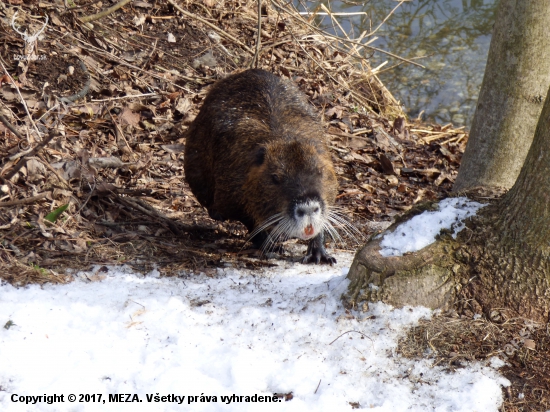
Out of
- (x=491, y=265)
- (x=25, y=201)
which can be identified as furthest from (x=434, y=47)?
(x=491, y=265)

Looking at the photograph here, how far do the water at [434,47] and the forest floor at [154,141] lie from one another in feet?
4.22

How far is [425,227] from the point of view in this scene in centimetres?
271

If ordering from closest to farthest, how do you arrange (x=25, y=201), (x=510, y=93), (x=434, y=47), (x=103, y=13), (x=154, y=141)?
(x=25, y=201) → (x=510, y=93) → (x=154, y=141) → (x=103, y=13) → (x=434, y=47)

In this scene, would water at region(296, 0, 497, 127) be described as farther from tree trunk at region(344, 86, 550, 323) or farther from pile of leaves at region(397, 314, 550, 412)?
pile of leaves at region(397, 314, 550, 412)

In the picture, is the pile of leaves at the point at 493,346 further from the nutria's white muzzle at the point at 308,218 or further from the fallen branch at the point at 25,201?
the fallen branch at the point at 25,201

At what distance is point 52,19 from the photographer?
5.46m

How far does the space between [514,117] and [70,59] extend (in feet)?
10.9

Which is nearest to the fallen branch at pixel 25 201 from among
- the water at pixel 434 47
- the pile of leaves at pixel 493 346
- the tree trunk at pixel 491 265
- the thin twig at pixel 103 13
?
the tree trunk at pixel 491 265

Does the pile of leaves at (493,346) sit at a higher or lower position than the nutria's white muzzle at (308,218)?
higher

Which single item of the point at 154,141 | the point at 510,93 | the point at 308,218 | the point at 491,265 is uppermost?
the point at 510,93

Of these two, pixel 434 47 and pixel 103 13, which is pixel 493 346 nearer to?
pixel 103 13

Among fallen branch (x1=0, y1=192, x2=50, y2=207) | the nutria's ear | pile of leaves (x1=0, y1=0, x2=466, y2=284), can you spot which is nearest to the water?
pile of leaves (x1=0, y1=0, x2=466, y2=284)

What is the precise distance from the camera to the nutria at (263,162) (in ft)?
12.1

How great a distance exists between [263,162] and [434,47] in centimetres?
588
